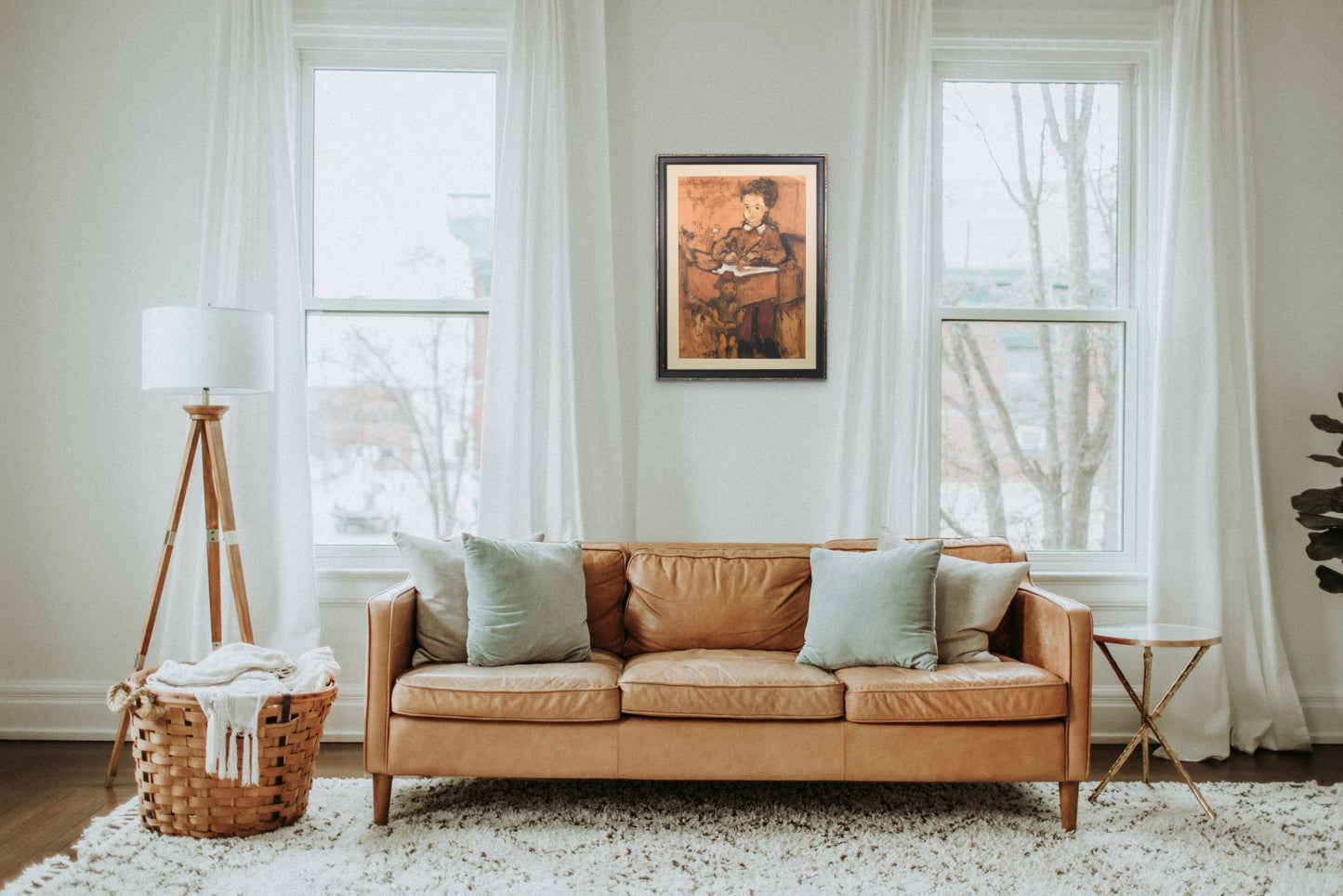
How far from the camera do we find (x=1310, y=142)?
3740 mm

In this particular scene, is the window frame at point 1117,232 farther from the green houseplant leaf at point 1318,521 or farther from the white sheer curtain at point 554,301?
the white sheer curtain at point 554,301

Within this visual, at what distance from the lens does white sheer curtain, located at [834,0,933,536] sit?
3635mm

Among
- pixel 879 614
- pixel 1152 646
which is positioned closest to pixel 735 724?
pixel 879 614

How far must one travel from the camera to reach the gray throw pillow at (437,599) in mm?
2918

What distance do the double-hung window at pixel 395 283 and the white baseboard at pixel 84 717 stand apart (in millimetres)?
734

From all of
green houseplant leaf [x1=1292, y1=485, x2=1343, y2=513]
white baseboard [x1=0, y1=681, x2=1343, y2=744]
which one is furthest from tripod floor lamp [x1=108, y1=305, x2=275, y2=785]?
green houseplant leaf [x1=1292, y1=485, x2=1343, y2=513]

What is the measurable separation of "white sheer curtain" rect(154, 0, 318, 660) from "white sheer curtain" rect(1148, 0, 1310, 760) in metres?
3.45

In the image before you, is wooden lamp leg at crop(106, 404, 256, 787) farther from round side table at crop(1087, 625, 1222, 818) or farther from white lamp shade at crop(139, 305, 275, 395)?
round side table at crop(1087, 625, 1222, 818)

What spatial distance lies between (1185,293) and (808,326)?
1.50m

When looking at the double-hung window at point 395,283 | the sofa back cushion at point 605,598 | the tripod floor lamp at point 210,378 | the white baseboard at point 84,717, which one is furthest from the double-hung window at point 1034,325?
the tripod floor lamp at point 210,378

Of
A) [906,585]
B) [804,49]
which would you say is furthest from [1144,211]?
[906,585]

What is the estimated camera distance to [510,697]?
263cm

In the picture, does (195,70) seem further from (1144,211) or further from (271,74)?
(1144,211)

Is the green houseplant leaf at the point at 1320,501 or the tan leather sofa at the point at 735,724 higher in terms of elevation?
the green houseplant leaf at the point at 1320,501
